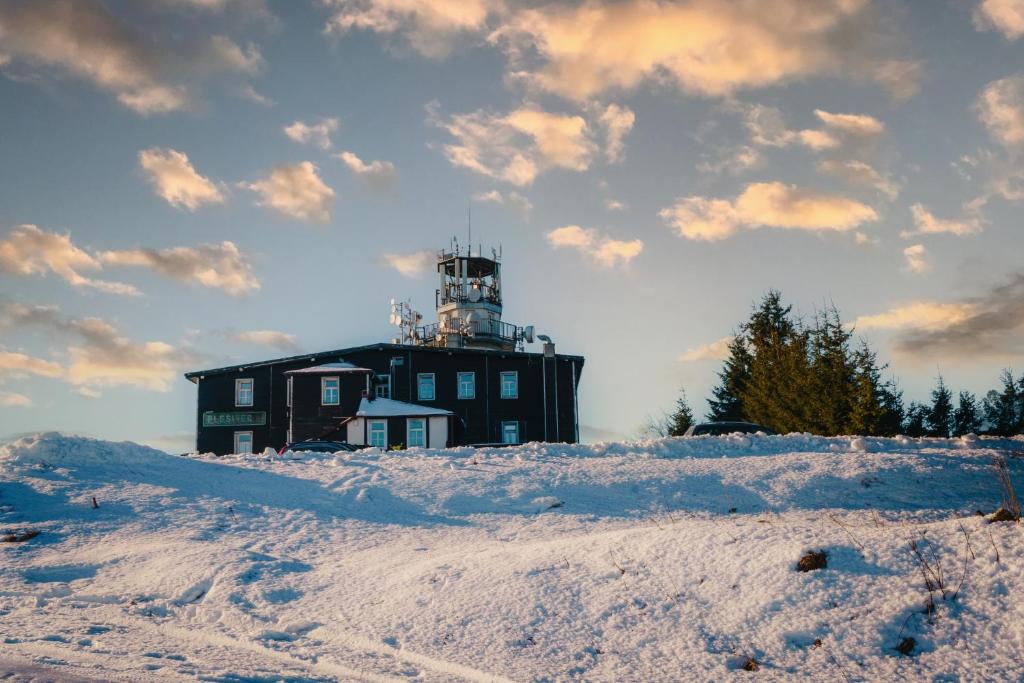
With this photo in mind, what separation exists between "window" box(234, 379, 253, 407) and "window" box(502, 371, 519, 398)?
1433 cm

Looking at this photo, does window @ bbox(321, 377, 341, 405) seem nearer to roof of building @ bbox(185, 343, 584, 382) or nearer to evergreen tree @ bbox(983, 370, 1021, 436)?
roof of building @ bbox(185, 343, 584, 382)

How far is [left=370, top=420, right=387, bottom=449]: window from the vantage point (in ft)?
120

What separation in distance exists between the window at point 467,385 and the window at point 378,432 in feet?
28.1

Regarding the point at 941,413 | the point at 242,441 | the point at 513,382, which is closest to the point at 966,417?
the point at 941,413

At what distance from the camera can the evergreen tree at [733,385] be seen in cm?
5075

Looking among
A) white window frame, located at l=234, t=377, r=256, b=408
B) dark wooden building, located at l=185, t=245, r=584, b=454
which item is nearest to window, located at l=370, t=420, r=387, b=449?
dark wooden building, located at l=185, t=245, r=584, b=454

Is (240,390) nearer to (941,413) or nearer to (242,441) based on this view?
(242,441)

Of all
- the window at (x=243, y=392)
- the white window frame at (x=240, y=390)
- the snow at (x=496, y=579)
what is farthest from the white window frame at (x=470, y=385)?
the snow at (x=496, y=579)

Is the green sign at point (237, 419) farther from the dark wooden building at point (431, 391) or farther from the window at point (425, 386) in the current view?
the window at point (425, 386)

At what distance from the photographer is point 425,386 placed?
44.8 meters

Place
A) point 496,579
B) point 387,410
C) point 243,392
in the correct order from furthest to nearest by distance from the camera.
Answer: point 243,392
point 387,410
point 496,579

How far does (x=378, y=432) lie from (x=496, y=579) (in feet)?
93.2

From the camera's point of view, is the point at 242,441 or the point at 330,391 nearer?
the point at 330,391

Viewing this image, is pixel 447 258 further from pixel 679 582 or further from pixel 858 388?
pixel 679 582
